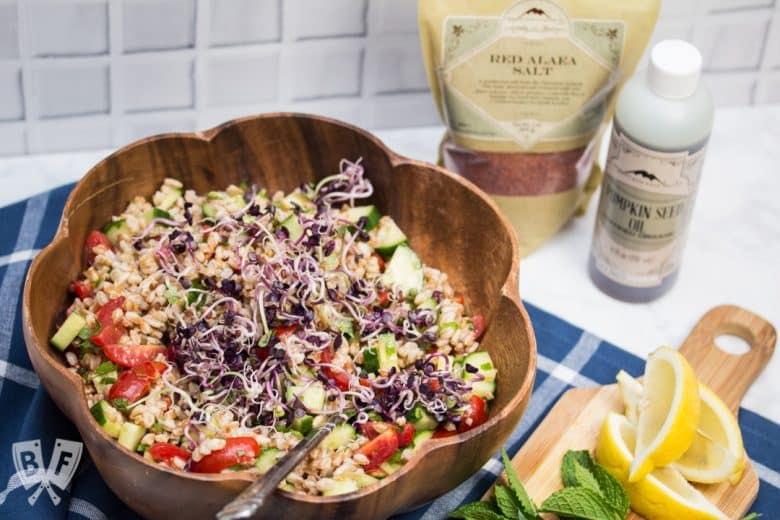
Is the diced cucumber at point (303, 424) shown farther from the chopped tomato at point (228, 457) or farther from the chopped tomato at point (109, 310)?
the chopped tomato at point (109, 310)

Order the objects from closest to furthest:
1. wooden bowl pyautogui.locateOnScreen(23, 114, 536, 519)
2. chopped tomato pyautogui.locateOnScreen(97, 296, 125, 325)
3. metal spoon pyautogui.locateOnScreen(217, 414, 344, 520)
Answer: metal spoon pyautogui.locateOnScreen(217, 414, 344, 520) → wooden bowl pyautogui.locateOnScreen(23, 114, 536, 519) → chopped tomato pyautogui.locateOnScreen(97, 296, 125, 325)

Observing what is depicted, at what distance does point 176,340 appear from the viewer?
5.32 ft

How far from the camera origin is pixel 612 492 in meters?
1.65

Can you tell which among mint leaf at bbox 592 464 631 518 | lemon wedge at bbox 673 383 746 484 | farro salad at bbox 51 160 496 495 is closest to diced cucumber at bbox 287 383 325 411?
farro salad at bbox 51 160 496 495

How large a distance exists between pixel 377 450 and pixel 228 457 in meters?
0.20

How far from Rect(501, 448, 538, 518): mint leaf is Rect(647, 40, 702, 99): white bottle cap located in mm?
591

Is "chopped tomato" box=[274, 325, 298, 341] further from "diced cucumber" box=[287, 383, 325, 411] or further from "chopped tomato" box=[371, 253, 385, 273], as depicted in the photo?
"chopped tomato" box=[371, 253, 385, 273]

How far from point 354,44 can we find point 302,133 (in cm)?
29

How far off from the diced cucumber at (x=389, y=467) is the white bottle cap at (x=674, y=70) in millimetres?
685

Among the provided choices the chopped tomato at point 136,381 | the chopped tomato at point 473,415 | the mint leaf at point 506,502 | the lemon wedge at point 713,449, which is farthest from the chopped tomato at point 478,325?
the chopped tomato at point 136,381

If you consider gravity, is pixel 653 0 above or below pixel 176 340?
above

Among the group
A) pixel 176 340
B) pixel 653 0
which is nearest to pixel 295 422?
pixel 176 340

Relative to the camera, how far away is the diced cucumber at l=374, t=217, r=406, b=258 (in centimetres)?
182

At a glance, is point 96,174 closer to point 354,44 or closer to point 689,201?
point 354,44
